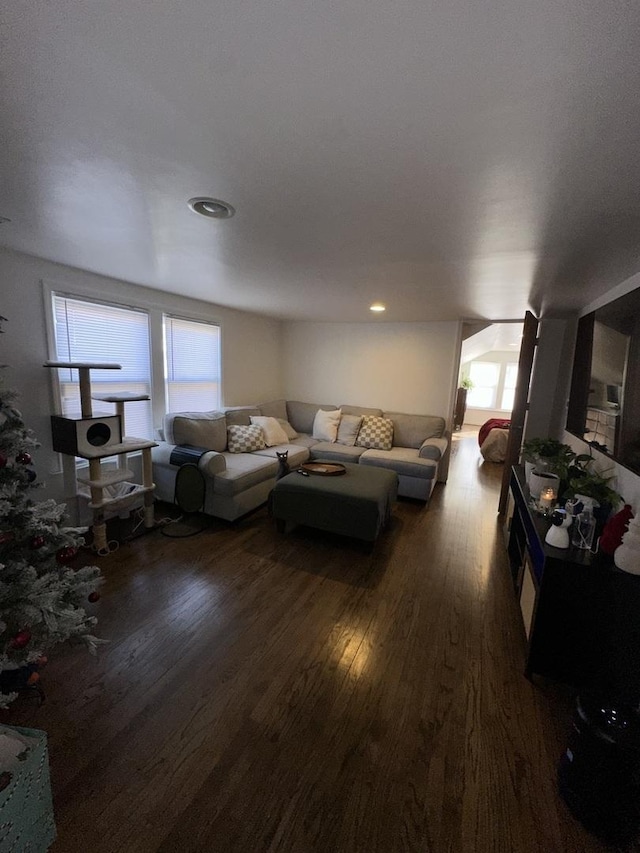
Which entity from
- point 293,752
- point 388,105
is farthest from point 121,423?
point 388,105

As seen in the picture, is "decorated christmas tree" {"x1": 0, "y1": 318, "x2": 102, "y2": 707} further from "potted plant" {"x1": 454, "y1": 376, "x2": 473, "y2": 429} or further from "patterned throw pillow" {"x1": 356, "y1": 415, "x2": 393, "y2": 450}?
"potted plant" {"x1": 454, "y1": 376, "x2": 473, "y2": 429}

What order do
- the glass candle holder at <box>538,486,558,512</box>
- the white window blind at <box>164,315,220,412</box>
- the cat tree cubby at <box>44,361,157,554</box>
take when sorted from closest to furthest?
the glass candle holder at <box>538,486,558,512</box>, the cat tree cubby at <box>44,361,157,554</box>, the white window blind at <box>164,315,220,412</box>

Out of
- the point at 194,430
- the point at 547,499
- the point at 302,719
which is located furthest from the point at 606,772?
the point at 194,430

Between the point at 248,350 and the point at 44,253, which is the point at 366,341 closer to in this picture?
the point at 248,350

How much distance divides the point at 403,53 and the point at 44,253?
269 cm

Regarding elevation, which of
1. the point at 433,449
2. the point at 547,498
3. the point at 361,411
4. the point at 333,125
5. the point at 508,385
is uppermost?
the point at 333,125

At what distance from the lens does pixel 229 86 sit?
84 centimetres

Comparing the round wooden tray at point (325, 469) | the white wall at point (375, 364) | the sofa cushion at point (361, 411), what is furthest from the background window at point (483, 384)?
the round wooden tray at point (325, 469)

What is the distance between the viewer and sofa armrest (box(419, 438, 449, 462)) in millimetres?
3996

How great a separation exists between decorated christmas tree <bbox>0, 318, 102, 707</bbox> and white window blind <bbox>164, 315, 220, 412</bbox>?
7.17 feet

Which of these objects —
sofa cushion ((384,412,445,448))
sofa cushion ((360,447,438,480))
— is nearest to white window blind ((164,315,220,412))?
sofa cushion ((360,447,438,480))

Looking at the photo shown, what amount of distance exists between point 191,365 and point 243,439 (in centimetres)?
107

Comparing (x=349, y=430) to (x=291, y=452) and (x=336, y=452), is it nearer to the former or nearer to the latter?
(x=336, y=452)

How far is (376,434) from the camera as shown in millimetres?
4492
